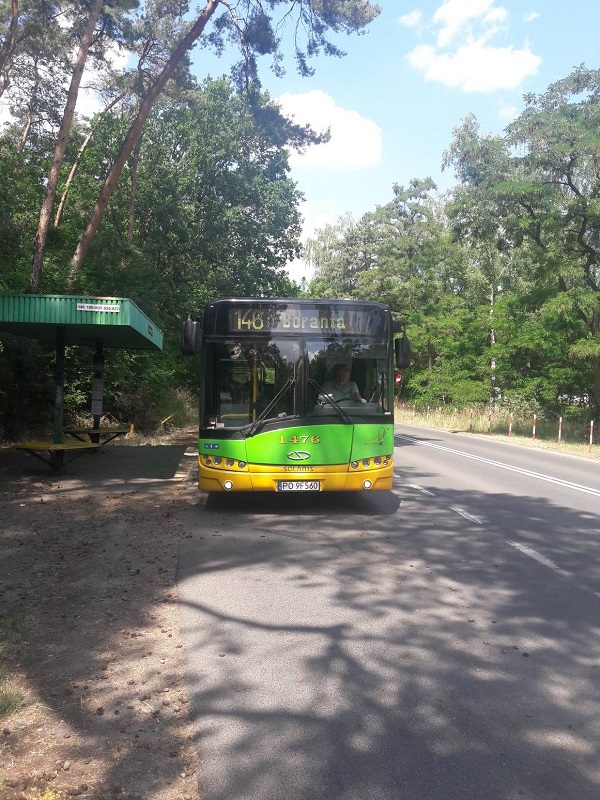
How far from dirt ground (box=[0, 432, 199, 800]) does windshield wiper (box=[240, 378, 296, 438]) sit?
59.8 inches

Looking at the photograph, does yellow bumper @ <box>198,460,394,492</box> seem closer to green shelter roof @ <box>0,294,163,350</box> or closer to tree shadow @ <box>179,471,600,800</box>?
tree shadow @ <box>179,471,600,800</box>

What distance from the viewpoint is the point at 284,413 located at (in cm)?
1018

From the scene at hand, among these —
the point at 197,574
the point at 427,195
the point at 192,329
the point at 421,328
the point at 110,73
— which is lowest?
the point at 197,574

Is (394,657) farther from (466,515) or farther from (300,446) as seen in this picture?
(466,515)

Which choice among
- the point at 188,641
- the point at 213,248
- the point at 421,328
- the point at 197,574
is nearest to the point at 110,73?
the point at 213,248

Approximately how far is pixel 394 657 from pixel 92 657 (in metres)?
1.96

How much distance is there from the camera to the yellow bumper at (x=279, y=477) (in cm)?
1009

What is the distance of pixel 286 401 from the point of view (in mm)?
10172

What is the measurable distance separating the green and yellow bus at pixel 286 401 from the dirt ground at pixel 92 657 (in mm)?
1312

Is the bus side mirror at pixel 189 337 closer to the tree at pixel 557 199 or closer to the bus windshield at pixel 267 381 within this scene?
the bus windshield at pixel 267 381

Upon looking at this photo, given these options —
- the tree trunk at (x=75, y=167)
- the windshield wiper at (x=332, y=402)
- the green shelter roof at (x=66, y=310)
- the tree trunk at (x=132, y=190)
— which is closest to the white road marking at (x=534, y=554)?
the windshield wiper at (x=332, y=402)

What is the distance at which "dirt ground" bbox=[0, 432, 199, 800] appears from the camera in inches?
133

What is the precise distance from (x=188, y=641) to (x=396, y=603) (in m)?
1.86

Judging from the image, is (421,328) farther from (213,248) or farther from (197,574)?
(197,574)
